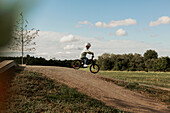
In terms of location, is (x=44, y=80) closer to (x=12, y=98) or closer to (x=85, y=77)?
(x=12, y=98)

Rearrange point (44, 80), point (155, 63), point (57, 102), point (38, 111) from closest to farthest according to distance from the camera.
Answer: point (38, 111)
point (57, 102)
point (44, 80)
point (155, 63)

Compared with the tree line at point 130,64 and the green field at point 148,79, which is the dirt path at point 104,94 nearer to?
the green field at point 148,79

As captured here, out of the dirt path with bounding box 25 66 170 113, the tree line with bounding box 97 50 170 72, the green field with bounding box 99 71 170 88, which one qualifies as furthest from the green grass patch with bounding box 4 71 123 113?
the tree line with bounding box 97 50 170 72

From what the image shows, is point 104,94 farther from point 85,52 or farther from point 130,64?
point 130,64

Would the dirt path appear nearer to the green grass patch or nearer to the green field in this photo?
the green grass patch

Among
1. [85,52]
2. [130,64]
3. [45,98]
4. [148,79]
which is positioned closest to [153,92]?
[45,98]

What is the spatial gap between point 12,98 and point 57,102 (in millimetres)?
2250

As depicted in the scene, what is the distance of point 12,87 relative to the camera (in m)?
9.91

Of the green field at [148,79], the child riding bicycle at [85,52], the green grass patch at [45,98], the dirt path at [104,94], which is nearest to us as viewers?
the child riding bicycle at [85,52]

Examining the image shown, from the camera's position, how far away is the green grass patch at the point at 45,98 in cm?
810

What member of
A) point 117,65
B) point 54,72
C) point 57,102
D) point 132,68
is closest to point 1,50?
point 57,102

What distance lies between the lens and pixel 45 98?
9.08 meters

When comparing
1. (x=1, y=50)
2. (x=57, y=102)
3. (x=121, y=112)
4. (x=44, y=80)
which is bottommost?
(x=121, y=112)

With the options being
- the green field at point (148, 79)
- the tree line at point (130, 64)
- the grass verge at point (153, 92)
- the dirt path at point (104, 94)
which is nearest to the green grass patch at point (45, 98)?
the dirt path at point (104, 94)
